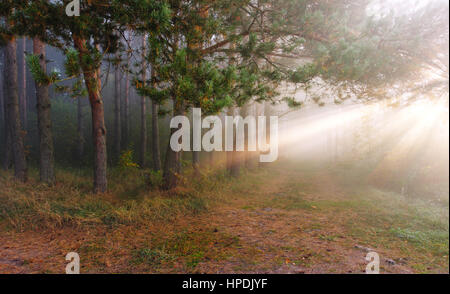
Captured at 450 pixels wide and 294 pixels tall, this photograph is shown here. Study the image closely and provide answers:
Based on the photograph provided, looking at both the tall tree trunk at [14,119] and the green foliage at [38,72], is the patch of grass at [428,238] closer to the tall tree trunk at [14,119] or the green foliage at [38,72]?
the green foliage at [38,72]

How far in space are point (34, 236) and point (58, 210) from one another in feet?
2.69

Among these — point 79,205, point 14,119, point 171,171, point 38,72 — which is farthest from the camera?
point 14,119

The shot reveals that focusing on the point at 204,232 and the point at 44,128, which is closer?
the point at 204,232

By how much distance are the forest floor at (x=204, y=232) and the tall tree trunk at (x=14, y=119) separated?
51 cm

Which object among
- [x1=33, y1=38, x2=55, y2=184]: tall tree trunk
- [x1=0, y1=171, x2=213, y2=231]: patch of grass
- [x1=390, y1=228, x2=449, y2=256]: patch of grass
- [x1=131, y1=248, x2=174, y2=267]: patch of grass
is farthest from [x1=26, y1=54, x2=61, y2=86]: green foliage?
[x1=390, y1=228, x2=449, y2=256]: patch of grass

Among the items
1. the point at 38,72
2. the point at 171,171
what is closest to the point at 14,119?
the point at 38,72

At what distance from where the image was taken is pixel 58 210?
546cm

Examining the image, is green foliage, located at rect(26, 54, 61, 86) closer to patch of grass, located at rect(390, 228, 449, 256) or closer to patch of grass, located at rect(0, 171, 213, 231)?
patch of grass, located at rect(0, 171, 213, 231)

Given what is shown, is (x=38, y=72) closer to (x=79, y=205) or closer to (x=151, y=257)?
(x=79, y=205)

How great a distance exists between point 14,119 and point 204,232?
288 inches

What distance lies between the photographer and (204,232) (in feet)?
16.9

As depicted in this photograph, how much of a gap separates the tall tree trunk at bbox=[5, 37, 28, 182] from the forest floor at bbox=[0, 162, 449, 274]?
505 mm

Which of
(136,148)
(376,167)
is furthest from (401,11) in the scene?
(136,148)

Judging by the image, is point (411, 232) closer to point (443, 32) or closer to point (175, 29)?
point (443, 32)
